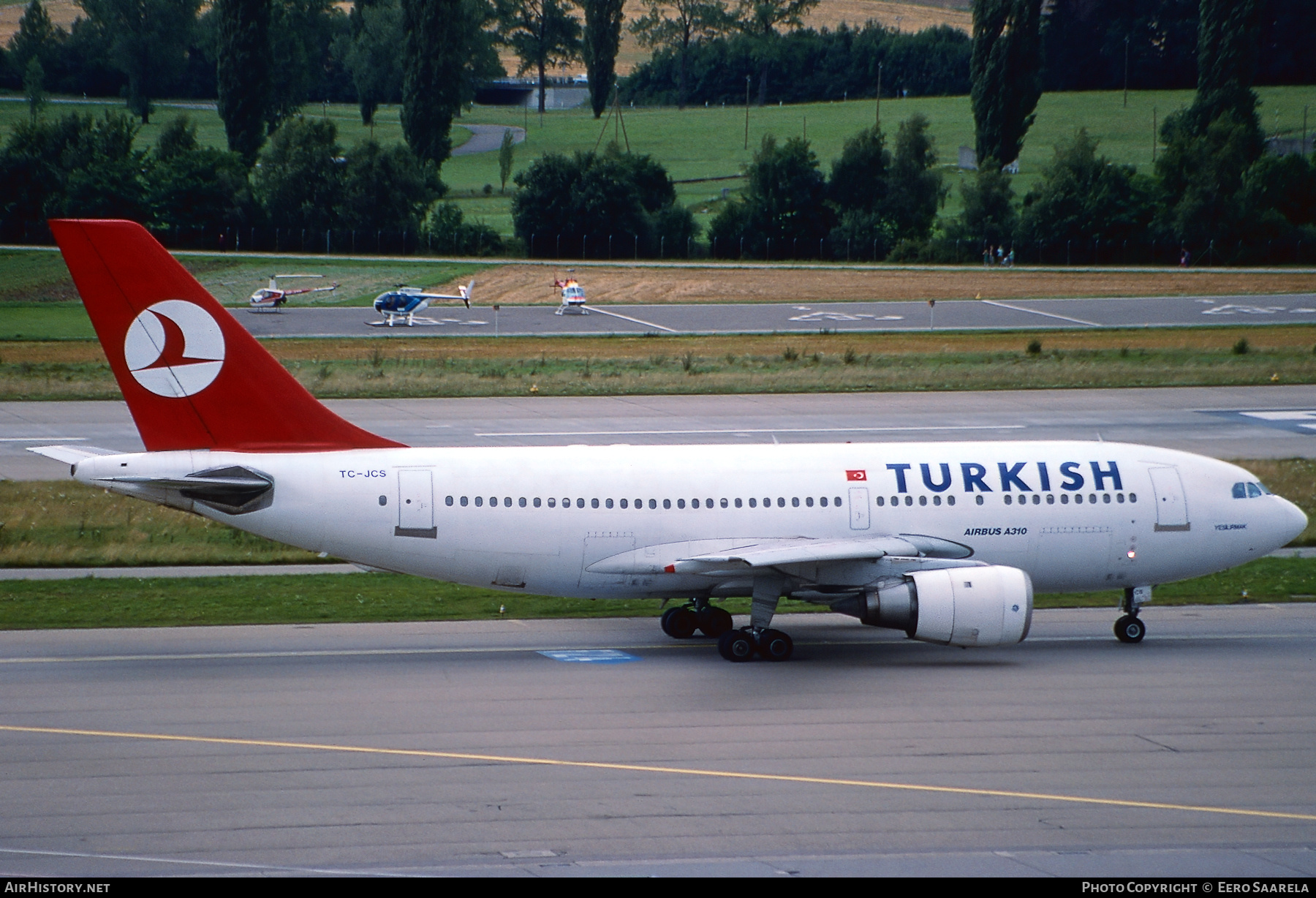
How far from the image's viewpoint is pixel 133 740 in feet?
70.7

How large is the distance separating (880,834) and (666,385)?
150 ft

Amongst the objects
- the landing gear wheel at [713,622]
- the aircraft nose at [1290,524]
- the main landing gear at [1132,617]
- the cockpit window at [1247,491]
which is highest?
the cockpit window at [1247,491]

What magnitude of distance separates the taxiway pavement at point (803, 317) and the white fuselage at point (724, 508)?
5605cm

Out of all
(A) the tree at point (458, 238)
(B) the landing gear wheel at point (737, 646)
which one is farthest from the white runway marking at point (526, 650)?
(A) the tree at point (458, 238)

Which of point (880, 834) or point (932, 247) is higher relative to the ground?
point (932, 247)

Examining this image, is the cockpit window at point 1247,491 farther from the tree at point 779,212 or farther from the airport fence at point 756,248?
the tree at point 779,212

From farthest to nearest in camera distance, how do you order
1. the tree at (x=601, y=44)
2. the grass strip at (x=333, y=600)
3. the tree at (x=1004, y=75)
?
the tree at (x=601, y=44)
the tree at (x=1004, y=75)
the grass strip at (x=333, y=600)

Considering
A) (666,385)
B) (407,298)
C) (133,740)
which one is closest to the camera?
(133,740)

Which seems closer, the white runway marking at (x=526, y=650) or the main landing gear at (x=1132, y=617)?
the white runway marking at (x=526, y=650)

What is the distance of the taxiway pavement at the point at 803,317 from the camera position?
8600cm

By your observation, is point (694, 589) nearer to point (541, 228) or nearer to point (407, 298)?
point (407, 298)

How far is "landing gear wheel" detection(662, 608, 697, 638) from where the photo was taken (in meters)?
28.8

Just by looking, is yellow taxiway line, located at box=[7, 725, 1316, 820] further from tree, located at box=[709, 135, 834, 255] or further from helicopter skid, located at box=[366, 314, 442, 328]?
tree, located at box=[709, 135, 834, 255]

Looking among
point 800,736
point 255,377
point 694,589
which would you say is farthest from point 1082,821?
point 255,377
